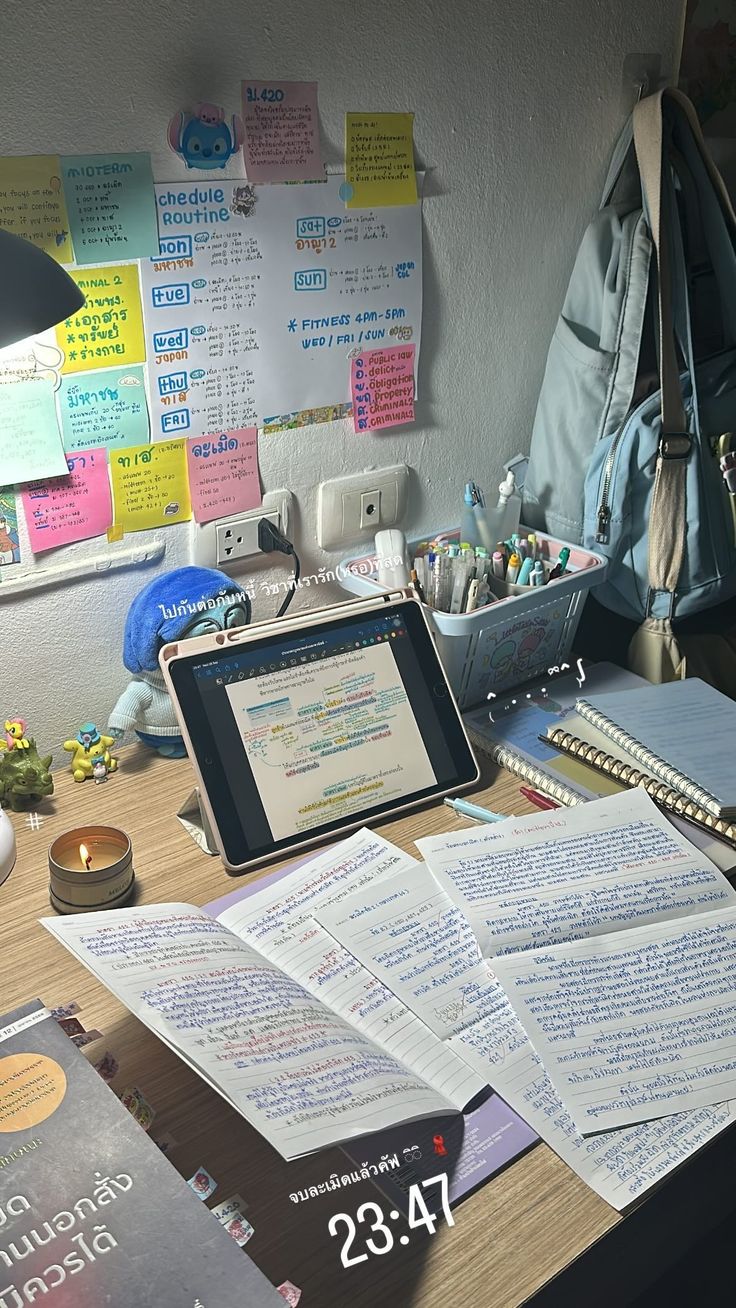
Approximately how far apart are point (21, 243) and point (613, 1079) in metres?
0.73

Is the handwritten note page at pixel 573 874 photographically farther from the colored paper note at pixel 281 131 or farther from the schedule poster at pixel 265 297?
the colored paper note at pixel 281 131

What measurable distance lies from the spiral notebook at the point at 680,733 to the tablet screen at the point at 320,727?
18 centimetres

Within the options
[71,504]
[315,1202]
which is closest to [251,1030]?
[315,1202]

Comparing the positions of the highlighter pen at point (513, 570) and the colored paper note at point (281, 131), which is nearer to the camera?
the colored paper note at point (281, 131)

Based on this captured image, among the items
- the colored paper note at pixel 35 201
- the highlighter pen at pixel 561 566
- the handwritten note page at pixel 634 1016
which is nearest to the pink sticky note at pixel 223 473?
the colored paper note at pixel 35 201

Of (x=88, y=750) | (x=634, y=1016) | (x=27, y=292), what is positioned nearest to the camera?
(x=27, y=292)

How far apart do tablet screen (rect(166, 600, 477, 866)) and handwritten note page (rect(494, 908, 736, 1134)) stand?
10.4 inches

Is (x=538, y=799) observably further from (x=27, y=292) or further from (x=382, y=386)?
(x=27, y=292)

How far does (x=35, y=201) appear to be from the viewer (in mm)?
946

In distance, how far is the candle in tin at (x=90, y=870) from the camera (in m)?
0.92

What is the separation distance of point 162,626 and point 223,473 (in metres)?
0.20

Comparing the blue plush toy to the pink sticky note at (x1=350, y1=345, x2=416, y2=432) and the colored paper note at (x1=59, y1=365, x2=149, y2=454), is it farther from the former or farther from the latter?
the pink sticky note at (x1=350, y1=345, x2=416, y2=432)

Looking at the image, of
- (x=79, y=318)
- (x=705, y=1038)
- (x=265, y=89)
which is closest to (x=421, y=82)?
(x=265, y=89)

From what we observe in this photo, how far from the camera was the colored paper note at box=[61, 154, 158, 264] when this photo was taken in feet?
3.17
